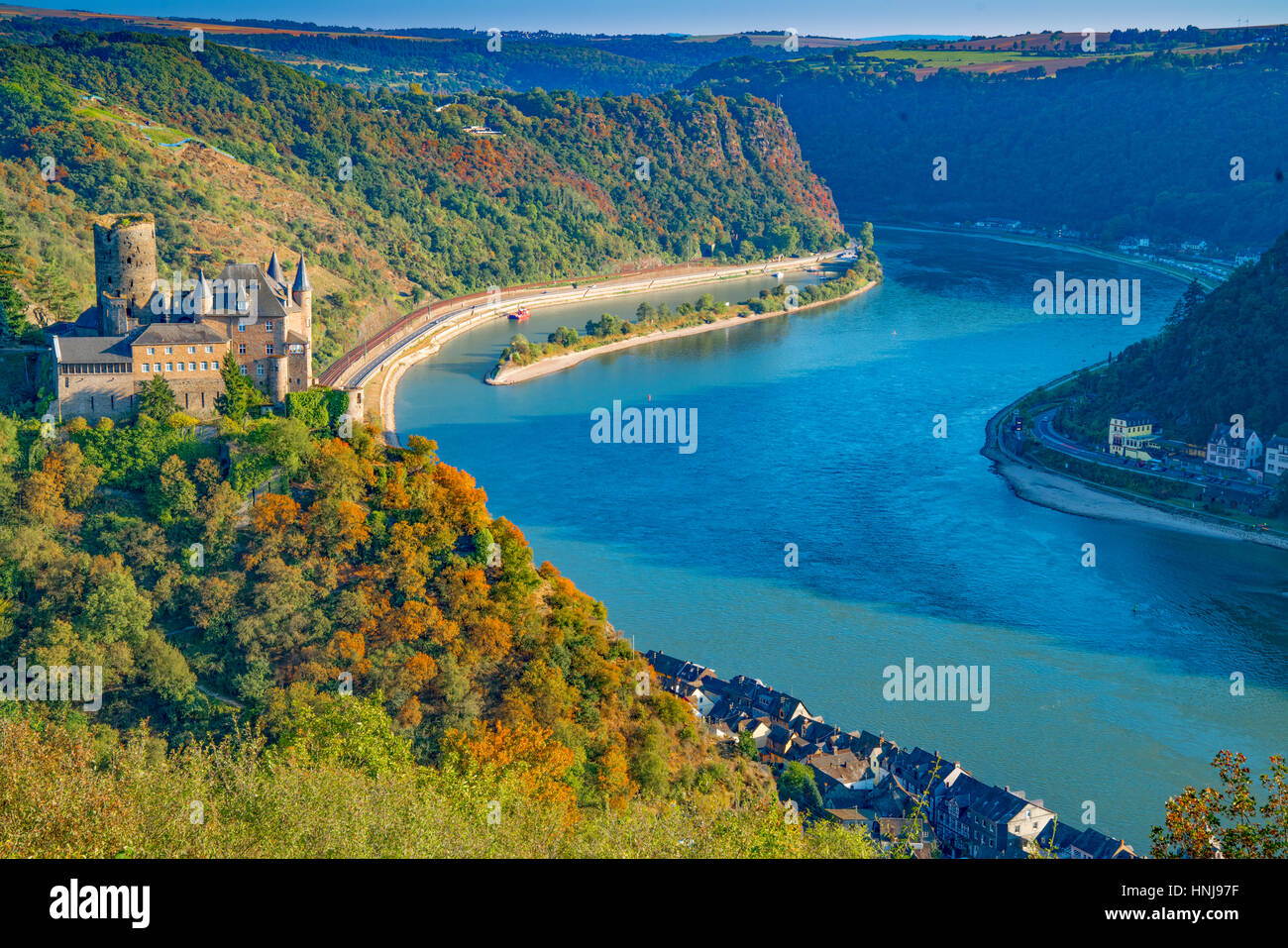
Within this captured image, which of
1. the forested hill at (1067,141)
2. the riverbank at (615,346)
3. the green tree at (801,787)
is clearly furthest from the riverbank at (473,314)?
the green tree at (801,787)

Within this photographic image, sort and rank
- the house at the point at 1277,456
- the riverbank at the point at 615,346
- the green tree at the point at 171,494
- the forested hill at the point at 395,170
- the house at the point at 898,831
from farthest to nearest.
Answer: the riverbank at the point at 615,346
the forested hill at the point at 395,170
the house at the point at 1277,456
the green tree at the point at 171,494
the house at the point at 898,831

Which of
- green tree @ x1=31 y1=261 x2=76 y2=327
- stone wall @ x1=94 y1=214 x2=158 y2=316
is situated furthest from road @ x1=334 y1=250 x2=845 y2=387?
stone wall @ x1=94 y1=214 x2=158 y2=316

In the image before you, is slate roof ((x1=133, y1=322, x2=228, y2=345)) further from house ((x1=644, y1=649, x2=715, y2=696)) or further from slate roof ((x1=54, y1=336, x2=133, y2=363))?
house ((x1=644, y1=649, x2=715, y2=696))

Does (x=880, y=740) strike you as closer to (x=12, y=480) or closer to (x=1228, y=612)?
(x=1228, y=612)

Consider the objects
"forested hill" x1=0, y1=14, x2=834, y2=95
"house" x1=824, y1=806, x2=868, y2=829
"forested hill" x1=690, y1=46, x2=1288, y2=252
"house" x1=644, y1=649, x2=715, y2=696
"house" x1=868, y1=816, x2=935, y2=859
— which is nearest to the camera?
"house" x1=868, y1=816, x2=935, y2=859

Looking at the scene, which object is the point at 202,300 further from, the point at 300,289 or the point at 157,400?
the point at 300,289

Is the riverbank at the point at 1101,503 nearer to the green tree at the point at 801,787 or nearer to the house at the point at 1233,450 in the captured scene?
the house at the point at 1233,450
